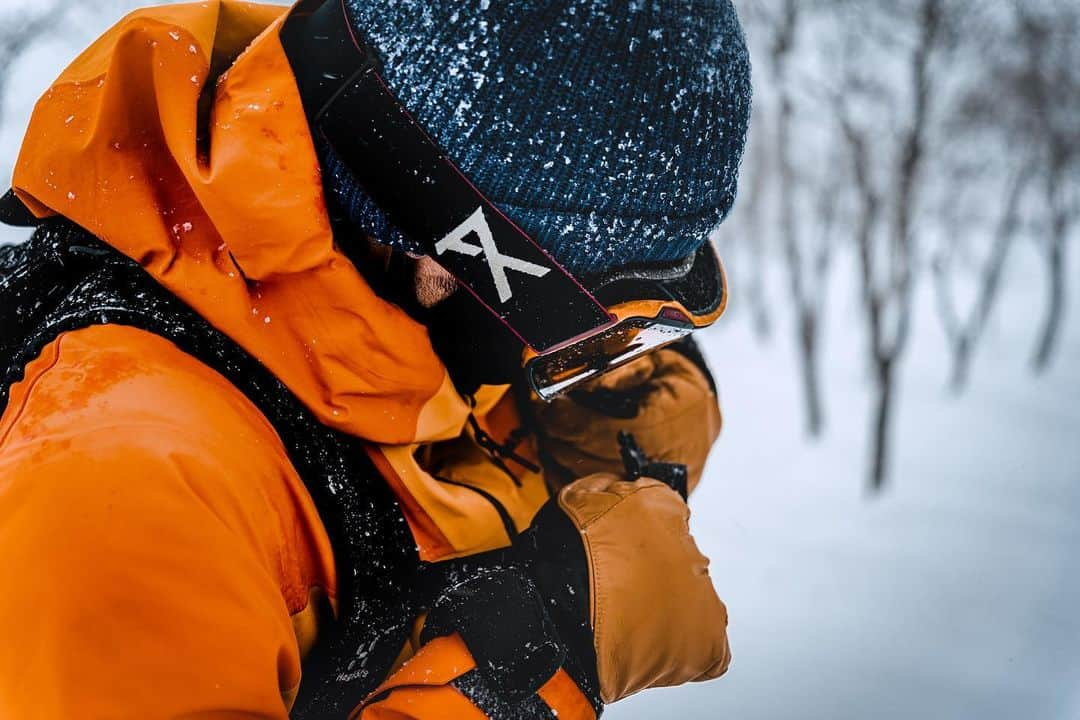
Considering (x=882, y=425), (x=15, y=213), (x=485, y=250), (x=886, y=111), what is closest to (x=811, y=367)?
(x=882, y=425)

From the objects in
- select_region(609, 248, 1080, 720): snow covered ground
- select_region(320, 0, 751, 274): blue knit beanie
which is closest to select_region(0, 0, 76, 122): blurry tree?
select_region(320, 0, 751, 274): blue knit beanie

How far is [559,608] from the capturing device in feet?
3.35

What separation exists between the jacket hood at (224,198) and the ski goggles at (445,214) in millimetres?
46

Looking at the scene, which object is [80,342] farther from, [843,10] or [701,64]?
[843,10]

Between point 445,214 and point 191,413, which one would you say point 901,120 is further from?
point 191,413

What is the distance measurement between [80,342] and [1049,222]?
523 inches

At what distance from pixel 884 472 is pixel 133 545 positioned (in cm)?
645

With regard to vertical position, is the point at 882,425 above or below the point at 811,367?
above

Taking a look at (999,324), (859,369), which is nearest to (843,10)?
(859,369)

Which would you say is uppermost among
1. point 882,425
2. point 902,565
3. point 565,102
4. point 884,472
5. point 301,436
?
point 565,102

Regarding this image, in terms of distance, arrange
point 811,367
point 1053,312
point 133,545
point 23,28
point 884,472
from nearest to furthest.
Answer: point 133,545, point 23,28, point 884,472, point 811,367, point 1053,312

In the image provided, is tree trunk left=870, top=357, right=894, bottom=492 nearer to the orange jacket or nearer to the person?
the person

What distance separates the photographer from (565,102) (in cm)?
91

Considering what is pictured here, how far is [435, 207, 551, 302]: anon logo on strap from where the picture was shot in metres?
0.95
